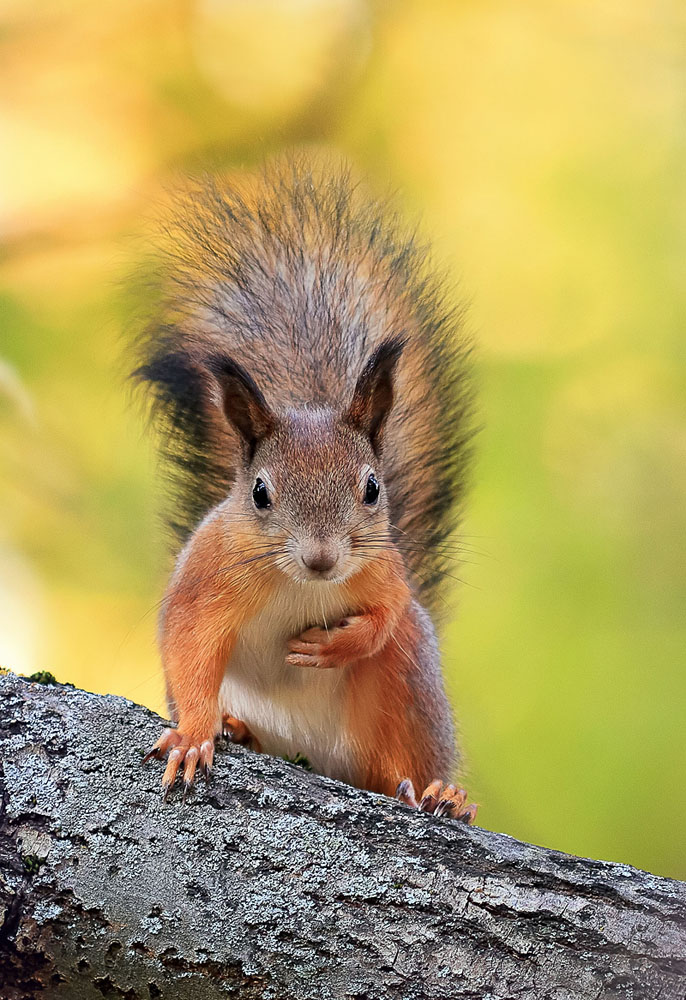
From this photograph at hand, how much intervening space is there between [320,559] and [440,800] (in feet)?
2.11

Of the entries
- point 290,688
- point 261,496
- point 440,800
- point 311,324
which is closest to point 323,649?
point 290,688

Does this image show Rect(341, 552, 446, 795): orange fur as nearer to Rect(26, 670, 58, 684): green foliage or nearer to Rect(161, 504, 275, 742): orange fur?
Rect(161, 504, 275, 742): orange fur

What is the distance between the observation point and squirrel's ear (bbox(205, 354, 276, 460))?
1955 millimetres

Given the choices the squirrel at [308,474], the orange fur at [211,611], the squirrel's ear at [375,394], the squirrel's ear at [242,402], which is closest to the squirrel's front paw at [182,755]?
the squirrel at [308,474]

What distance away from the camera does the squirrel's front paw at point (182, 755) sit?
→ 166cm

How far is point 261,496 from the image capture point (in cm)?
194

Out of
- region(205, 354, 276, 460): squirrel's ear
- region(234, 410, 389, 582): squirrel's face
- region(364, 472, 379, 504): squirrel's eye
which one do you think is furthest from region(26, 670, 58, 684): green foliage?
region(364, 472, 379, 504): squirrel's eye

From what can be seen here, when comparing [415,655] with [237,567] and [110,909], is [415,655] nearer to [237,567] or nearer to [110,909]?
[237,567]

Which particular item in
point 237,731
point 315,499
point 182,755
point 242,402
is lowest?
point 182,755

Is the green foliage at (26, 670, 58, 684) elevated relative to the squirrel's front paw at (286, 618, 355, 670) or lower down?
lower down

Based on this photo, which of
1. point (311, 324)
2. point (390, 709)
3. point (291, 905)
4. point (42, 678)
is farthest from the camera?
point (311, 324)

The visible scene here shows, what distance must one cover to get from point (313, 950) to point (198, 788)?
0.33 m

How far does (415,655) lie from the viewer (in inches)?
85.3

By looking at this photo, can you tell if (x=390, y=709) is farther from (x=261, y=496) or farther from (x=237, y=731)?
(x=261, y=496)
